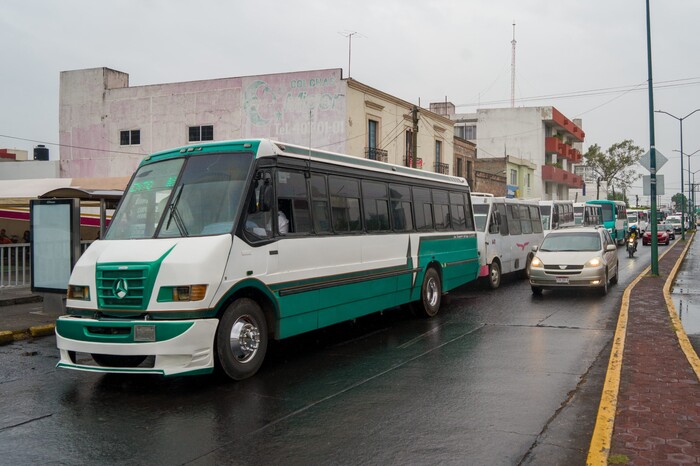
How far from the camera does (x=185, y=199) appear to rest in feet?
25.8

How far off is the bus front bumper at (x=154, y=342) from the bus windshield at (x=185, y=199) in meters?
1.15

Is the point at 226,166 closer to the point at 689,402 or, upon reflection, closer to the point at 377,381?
the point at 377,381

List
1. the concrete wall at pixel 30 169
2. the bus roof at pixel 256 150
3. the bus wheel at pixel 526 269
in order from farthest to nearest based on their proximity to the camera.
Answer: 1. the concrete wall at pixel 30 169
2. the bus wheel at pixel 526 269
3. the bus roof at pixel 256 150

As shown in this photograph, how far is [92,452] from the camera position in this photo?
534cm

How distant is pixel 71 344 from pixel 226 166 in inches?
108

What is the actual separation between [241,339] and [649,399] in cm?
442

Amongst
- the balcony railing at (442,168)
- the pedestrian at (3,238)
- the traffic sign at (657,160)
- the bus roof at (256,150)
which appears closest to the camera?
the bus roof at (256,150)

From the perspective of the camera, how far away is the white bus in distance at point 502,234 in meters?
17.6

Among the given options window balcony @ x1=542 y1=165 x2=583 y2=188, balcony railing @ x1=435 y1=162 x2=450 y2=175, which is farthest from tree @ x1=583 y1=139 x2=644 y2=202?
balcony railing @ x1=435 y1=162 x2=450 y2=175

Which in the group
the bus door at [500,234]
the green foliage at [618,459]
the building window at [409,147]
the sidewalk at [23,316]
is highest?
the building window at [409,147]

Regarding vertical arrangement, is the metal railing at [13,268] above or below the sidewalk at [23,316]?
above

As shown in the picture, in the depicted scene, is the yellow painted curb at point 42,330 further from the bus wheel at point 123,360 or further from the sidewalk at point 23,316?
the bus wheel at point 123,360

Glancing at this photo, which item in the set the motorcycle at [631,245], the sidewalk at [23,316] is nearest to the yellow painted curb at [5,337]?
the sidewalk at [23,316]

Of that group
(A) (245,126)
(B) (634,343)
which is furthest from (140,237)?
(A) (245,126)
